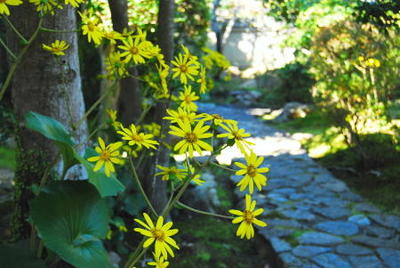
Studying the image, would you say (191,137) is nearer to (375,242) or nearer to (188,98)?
(188,98)

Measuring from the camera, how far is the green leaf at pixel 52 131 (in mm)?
1632

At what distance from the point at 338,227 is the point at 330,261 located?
69 centimetres

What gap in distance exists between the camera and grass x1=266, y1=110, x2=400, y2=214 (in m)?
4.45

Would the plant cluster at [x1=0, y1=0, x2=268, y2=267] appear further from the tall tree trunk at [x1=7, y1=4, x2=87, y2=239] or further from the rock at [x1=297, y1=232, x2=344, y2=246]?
the rock at [x1=297, y1=232, x2=344, y2=246]

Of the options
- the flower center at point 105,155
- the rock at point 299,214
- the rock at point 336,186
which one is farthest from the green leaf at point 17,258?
the rock at point 336,186

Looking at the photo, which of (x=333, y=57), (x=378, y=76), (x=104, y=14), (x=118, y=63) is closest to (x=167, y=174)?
(x=118, y=63)

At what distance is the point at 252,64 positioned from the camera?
19.0 metres

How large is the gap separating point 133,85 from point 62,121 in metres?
0.96

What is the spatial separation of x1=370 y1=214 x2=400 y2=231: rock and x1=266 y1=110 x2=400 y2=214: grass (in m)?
0.14

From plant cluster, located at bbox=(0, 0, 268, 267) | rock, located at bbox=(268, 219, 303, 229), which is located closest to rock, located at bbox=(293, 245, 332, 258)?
rock, located at bbox=(268, 219, 303, 229)

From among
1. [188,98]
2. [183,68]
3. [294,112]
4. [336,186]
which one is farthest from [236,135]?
[294,112]

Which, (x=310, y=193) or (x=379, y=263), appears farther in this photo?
(x=310, y=193)

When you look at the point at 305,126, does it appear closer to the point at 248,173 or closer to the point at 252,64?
the point at 248,173

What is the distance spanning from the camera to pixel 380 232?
368 cm
